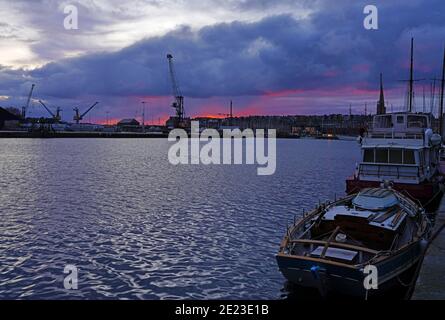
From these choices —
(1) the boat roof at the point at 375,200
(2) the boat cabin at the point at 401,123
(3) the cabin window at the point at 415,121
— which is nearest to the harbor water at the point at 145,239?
(1) the boat roof at the point at 375,200

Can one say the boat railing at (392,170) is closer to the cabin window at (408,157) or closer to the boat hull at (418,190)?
the cabin window at (408,157)

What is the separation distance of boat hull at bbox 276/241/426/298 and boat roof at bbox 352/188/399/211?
13.1 ft

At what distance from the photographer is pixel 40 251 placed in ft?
73.0

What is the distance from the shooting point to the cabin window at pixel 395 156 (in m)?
34.2

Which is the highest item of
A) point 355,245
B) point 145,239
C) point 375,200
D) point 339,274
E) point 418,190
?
point 375,200

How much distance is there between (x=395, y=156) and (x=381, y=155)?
1.09 meters

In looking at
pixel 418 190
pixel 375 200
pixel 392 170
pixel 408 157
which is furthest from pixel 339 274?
pixel 408 157

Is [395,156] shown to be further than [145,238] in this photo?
Yes

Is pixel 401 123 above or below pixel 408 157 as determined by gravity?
above

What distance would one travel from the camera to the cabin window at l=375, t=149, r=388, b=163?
3447 centimetres

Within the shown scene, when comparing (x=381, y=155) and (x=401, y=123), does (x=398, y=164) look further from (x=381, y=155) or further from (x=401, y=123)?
(x=401, y=123)

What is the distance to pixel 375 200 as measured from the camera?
68.2 ft

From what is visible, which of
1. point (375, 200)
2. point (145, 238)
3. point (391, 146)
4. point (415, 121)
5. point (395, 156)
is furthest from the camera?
point (415, 121)
